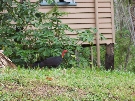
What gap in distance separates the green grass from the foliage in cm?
257

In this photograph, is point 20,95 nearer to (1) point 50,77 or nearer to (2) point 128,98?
(1) point 50,77

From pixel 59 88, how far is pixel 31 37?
13.7 feet

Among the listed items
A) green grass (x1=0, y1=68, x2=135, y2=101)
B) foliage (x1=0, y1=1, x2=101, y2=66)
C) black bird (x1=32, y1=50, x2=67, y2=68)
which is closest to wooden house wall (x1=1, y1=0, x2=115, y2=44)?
foliage (x1=0, y1=1, x2=101, y2=66)

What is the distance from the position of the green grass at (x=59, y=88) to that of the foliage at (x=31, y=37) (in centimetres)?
257

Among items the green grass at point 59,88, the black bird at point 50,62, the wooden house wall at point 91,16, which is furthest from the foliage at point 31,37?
the green grass at point 59,88

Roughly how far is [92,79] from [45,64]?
2287 millimetres

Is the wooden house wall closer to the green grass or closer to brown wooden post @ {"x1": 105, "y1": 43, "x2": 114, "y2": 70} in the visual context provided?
brown wooden post @ {"x1": 105, "y1": 43, "x2": 114, "y2": 70}

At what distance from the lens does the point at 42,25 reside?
928 cm

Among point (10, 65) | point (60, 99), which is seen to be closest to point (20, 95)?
point (60, 99)

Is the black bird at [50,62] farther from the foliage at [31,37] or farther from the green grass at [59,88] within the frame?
the green grass at [59,88]

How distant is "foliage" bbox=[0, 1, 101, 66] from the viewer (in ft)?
29.0

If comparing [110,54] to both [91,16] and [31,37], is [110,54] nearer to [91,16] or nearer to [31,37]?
[91,16]

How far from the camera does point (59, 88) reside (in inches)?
211

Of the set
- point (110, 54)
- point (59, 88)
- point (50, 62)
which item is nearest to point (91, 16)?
point (110, 54)
